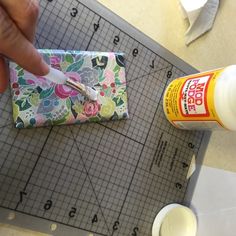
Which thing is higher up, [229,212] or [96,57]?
[96,57]

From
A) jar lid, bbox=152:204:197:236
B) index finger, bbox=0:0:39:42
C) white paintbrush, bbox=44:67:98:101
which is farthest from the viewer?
jar lid, bbox=152:204:197:236

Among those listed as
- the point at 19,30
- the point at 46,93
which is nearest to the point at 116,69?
the point at 46,93

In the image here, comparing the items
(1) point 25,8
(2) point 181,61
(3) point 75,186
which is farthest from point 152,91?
(1) point 25,8

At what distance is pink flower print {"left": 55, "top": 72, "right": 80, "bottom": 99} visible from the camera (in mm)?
490

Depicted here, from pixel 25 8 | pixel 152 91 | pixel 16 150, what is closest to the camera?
pixel 25 8

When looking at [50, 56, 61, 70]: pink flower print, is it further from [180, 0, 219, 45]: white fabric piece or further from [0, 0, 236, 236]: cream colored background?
[180, 0, 219, 45]: white fabric piece

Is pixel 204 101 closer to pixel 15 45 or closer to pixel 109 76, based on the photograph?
pixel 109 76

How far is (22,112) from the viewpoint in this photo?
464 millimetres

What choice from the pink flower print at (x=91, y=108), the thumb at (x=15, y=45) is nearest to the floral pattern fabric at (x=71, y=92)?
the pink flower print at (x=91, y=108)

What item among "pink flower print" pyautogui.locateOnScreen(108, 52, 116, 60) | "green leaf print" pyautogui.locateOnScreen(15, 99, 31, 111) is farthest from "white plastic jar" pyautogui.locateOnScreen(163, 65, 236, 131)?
"green leaf print" pyautogui.locateOnScreen(15, 99, 31, 111)

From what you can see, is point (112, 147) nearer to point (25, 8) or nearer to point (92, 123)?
point (92, 123)

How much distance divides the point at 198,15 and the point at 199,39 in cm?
4

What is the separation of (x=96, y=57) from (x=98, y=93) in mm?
54

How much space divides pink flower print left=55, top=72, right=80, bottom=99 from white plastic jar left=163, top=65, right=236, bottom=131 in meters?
0.16
